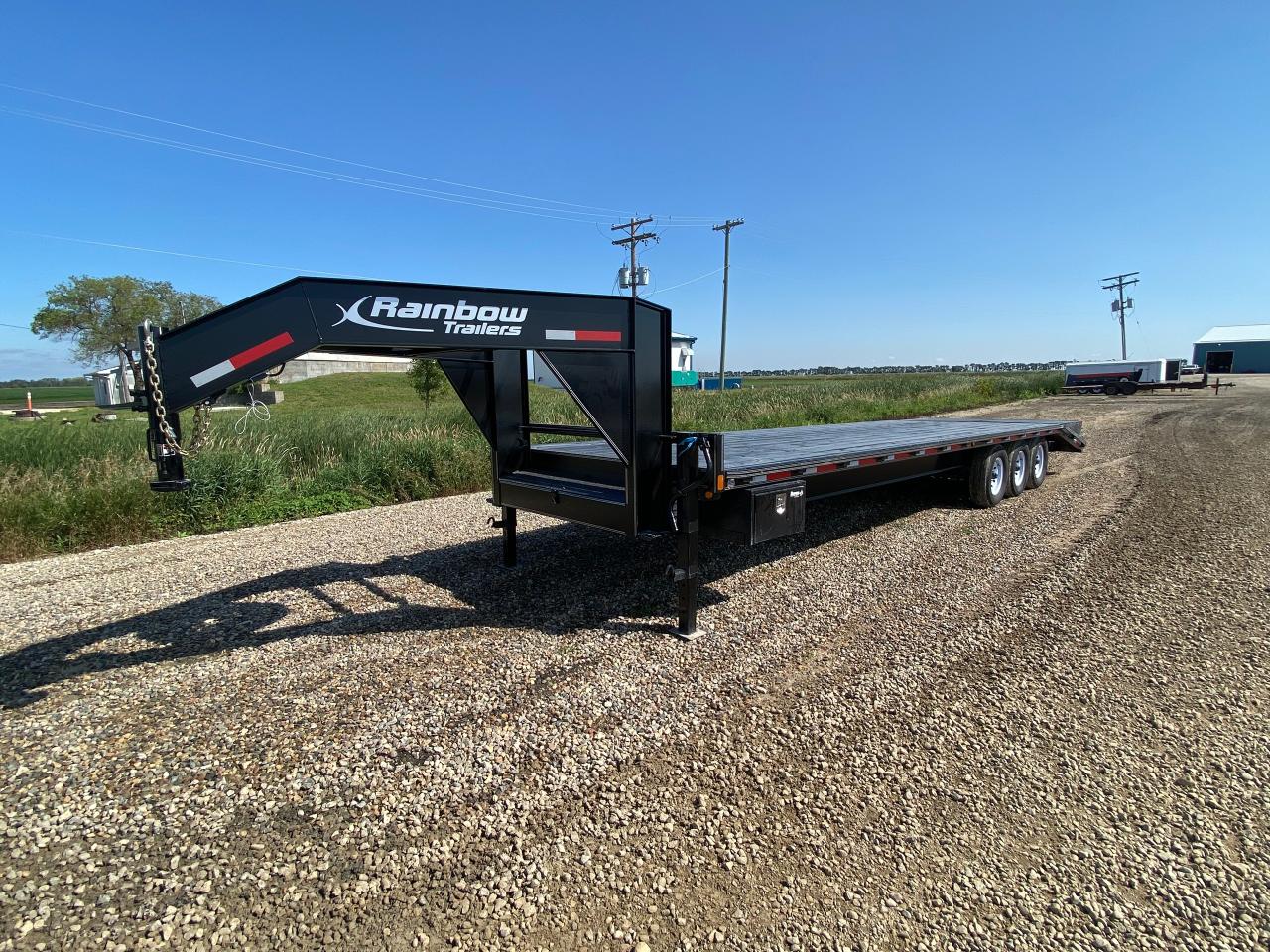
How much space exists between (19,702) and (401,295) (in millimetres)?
3029

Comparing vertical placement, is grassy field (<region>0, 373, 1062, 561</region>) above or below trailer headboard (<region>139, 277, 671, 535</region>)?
below

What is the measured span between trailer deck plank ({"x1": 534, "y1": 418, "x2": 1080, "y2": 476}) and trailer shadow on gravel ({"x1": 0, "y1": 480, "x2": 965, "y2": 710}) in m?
1.03

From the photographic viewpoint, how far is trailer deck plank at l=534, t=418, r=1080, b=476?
5.14 m

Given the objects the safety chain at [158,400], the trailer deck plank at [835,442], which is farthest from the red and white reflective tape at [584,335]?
the safety chain at [158,400]

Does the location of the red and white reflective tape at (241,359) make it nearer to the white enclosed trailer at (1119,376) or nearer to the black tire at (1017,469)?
the black tire at (1017,469)

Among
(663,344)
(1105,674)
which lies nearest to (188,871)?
(663,344)

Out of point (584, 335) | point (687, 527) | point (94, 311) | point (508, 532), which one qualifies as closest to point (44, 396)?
point (94, 311)

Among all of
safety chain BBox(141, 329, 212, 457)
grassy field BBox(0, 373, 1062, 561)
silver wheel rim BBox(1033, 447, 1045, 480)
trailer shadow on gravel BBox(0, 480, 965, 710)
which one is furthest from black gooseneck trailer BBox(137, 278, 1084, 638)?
grassy field BBox(0, 373, 1062, 561)

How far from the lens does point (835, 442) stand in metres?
6.93

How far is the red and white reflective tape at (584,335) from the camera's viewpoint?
151 inches

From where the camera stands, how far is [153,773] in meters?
2.95

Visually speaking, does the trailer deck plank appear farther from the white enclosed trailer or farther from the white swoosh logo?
the white enclosed trailer

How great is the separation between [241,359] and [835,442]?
18.1ft

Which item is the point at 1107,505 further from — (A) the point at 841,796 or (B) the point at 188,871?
(B) the point at 188,871
